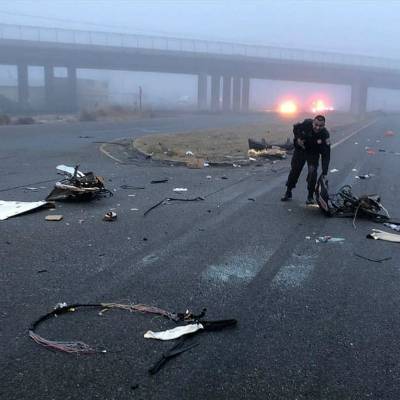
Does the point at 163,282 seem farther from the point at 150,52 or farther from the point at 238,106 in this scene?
the point at 238,106

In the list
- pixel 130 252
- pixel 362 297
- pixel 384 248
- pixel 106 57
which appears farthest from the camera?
pixel 106 57

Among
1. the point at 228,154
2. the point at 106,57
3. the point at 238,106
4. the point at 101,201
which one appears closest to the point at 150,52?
the point at 106,57

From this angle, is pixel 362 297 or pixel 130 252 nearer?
pixel 362 297

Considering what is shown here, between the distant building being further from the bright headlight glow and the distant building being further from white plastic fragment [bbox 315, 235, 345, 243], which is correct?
white plastic fragment [bbox 315, 235, 345, 243]

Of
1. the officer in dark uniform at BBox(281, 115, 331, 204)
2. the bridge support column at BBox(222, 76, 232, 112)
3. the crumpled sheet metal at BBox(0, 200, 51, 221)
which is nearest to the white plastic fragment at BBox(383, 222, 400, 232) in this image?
the officer in dark uniform at BBox(281, 115, 331, 204)

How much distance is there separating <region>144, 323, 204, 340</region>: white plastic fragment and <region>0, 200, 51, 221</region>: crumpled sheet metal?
4932 millimetres

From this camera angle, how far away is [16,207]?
9.11m

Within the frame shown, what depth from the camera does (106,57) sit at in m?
78.7

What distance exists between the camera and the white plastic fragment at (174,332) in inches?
171

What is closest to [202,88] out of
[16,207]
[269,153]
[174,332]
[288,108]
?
[288,108]

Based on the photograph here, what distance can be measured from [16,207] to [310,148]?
5761 millimetres

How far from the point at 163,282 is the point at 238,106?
9948cm

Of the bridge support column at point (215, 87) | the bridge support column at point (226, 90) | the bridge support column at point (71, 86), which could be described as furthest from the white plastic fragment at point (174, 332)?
the bridge support column at point (226, 90)

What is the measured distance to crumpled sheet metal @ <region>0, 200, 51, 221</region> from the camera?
862 centimetres
